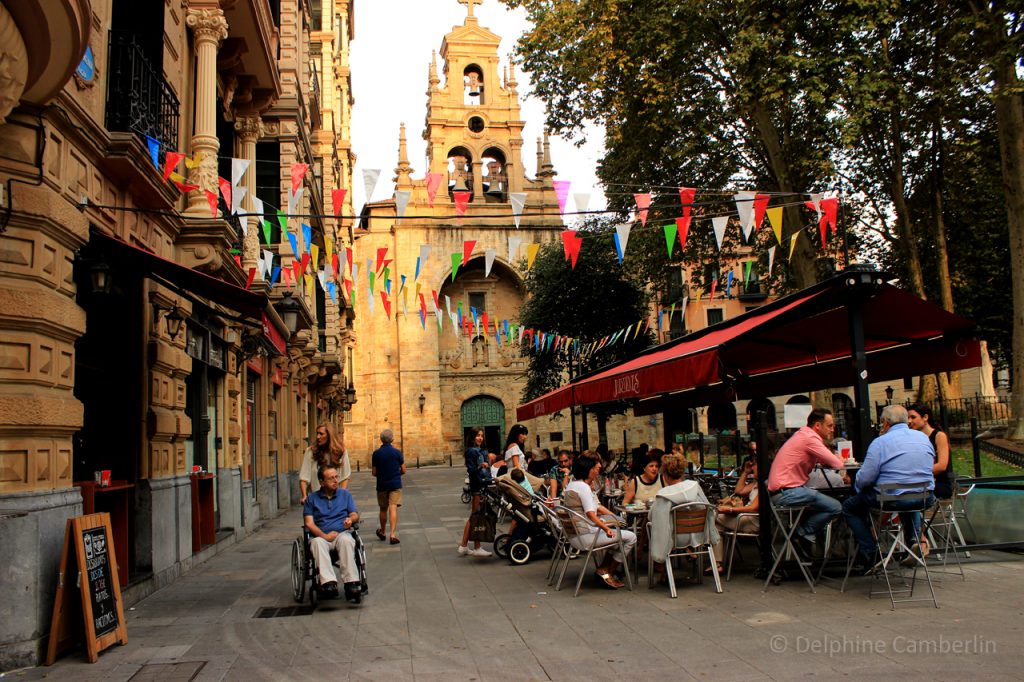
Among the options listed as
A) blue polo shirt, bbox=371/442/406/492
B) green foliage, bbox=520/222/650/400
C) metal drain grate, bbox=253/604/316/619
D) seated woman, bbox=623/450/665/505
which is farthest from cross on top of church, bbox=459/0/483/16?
metal drain grate, bbox=253/604/316/619

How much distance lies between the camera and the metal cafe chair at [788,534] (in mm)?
7641

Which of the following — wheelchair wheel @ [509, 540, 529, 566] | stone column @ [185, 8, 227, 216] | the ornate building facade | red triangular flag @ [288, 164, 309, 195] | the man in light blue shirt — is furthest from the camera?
red triangular flag @ [288, 164, 309, 195]

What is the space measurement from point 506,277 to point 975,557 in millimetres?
41280

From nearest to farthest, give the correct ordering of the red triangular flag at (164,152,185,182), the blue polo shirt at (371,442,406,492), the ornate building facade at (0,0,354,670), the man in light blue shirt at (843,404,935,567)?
the ornate building facade at (0,0,354,670)
the man in light blue shirt at (843,404,935,567)
the red triangular flag at (164,152,185,182)
the blue polo shirt at (371,442,406,492)

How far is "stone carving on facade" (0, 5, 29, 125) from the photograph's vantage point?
545 centimetres

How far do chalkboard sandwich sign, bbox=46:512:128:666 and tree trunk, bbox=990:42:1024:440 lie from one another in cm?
1668

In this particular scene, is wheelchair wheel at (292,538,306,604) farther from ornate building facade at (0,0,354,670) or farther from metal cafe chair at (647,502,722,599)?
metal cafe chair at (647,502,722,599)

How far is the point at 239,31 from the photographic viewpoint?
538 inches

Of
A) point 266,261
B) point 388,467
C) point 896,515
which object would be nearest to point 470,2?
point 266,261

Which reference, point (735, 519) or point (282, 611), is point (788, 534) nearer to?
point (735, 519)

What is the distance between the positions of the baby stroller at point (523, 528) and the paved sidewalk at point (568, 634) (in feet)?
3.13

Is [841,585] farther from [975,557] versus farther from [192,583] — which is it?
[192,583]

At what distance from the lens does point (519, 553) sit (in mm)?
10289

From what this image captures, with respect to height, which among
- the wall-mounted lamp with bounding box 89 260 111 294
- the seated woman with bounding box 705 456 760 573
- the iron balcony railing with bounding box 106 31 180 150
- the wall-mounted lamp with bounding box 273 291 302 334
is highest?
the iron balcony railing with bounding box 106 31 180 150
